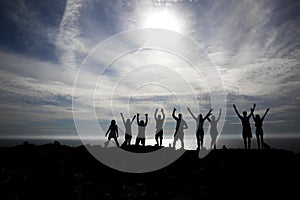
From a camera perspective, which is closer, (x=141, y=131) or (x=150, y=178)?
(x=150, y=178)

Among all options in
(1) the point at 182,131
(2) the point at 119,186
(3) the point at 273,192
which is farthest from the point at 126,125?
(3) the point at 273,192

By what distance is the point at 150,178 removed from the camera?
13.6 meters

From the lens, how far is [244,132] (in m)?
17.4

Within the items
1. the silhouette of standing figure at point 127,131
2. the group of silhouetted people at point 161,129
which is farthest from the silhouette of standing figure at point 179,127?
Result: the silhouette of standing figure at point 127,131

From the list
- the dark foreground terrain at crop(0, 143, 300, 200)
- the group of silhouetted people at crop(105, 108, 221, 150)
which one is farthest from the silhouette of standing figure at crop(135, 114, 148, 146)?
the dark foreground terrain at crop(0, 143, 300, 200)

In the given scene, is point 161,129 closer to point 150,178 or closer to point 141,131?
point 141,131

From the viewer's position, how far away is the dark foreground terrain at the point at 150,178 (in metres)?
11.3

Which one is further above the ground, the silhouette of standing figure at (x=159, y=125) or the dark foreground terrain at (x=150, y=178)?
the silhouette of standing figure at (x=159, y=125)

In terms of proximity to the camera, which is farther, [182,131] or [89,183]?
[182,131]

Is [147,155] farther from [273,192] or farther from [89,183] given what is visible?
[273,192]

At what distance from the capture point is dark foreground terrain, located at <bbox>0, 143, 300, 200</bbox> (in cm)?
1130

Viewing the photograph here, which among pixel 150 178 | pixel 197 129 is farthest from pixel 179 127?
pixel 150 178

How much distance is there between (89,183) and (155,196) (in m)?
4.08

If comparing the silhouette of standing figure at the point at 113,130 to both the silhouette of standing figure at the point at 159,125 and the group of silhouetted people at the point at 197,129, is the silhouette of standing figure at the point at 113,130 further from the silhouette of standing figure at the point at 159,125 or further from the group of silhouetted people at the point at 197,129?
the silhouette of standing figure at the point at 159,125
